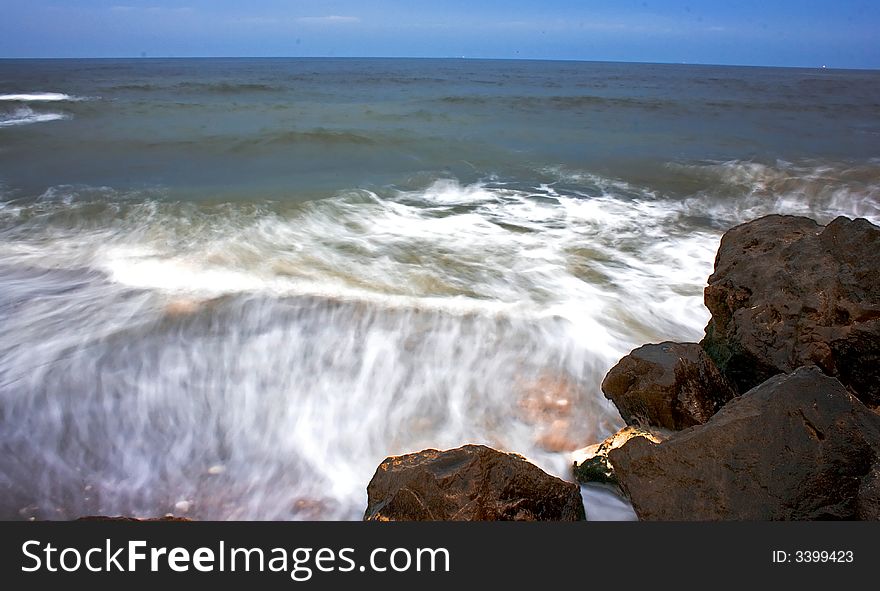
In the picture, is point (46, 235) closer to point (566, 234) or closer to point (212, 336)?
point (212, 336)

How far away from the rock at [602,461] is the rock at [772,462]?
58cm

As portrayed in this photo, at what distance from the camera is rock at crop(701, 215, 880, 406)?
2711 mm

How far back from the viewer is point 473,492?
206 centimetres

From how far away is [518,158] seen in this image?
11766 mm

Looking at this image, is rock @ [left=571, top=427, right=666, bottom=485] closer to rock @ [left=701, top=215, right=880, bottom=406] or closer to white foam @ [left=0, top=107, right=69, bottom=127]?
rock @ [left=701, top=215, right=880, bottom=406]

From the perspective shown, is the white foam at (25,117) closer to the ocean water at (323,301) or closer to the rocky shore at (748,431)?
the ocean water at (323,301)

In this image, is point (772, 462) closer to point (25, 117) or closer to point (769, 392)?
point (769, 392)

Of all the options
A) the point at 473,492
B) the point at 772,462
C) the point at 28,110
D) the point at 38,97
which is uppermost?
the point at 38,97

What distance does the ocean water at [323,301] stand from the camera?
10.2ft

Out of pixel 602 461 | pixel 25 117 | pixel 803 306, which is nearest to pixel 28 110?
pixel 25 117

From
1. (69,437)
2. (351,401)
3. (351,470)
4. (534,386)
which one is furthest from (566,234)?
(69,437)

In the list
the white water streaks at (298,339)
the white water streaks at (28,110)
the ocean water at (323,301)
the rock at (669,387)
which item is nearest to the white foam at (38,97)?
the white water streaks at (28,110)

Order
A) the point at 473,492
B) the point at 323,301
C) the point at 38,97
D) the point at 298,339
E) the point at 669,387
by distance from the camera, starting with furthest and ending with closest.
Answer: the point at 38,97
the point at 323,301
the point at 298,339
the point at 669,387
the point at 473,492

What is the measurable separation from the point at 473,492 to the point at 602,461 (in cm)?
97
